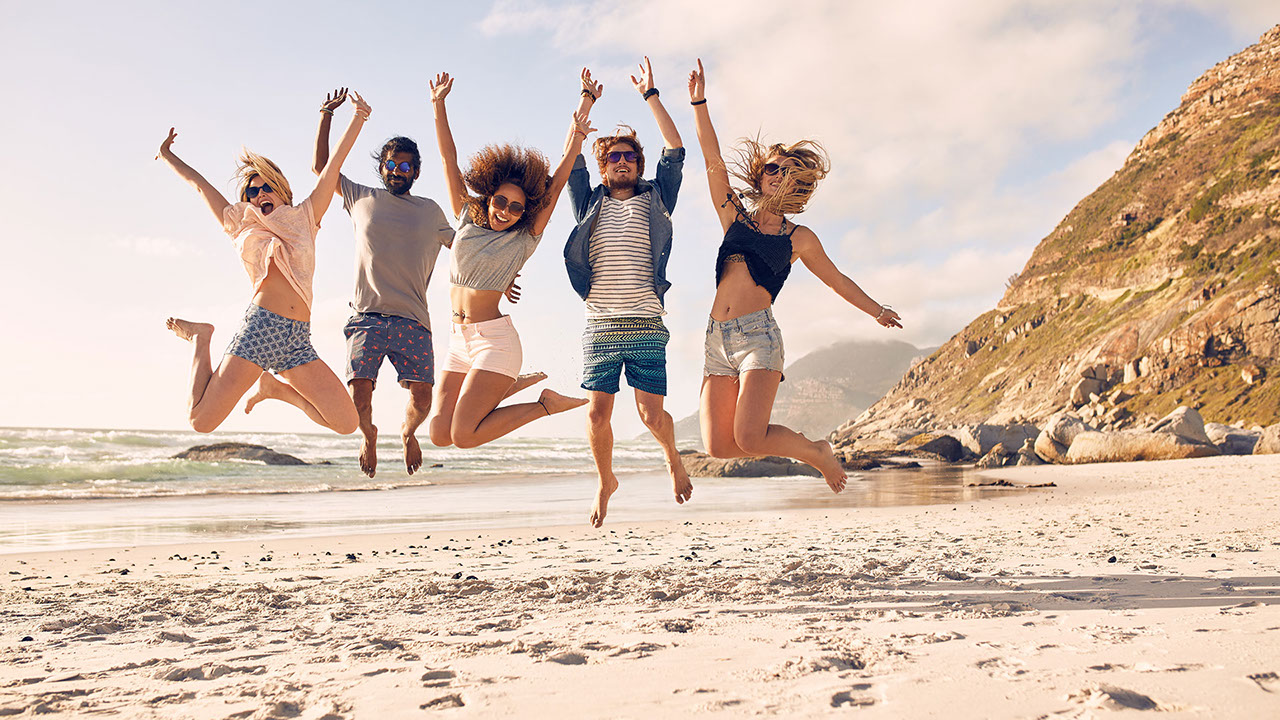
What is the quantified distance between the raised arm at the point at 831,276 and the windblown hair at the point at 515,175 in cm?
186

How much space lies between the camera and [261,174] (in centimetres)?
580

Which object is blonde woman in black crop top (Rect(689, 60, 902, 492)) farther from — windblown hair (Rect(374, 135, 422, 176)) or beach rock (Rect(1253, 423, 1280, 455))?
beach rock (Rect(1253, 423, 1280, 455))

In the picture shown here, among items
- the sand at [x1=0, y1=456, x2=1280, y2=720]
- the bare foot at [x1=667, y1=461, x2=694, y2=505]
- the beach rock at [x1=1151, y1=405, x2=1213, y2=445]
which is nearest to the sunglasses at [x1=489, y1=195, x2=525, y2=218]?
the bare foot at [x1=667, y1=461, x2=694, y2=505]

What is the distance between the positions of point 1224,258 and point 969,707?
50954 millimetres

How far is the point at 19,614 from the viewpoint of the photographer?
19.8 feet

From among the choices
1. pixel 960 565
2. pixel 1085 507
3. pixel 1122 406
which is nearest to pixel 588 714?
pixel 960 565

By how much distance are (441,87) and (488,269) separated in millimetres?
1392

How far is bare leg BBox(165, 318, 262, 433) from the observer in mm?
5395

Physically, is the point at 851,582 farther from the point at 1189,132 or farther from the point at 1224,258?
the point at 1189,132

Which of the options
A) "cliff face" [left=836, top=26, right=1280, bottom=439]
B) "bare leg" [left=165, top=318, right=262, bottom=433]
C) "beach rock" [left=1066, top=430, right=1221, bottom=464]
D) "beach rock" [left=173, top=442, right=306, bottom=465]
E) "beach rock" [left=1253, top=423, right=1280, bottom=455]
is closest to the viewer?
"bare leg" [left=165, top=318, right=262, bottom=433]

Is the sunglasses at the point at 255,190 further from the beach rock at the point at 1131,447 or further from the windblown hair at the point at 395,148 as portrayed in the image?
the beach rock at the point at 1131,447

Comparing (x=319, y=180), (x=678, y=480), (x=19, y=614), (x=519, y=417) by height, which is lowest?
(x=19, y=614)

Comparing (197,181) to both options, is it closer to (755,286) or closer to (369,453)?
(369,453)

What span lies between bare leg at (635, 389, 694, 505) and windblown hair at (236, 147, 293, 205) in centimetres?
284
